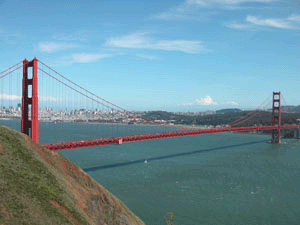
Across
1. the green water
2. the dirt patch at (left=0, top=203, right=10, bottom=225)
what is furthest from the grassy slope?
the green water

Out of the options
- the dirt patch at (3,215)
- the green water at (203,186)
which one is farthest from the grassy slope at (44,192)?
the green water at (203,186)

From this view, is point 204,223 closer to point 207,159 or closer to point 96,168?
point 96,168

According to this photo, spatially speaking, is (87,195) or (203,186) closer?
(87,195)

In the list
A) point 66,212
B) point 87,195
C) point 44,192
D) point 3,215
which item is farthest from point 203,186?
point 3,215

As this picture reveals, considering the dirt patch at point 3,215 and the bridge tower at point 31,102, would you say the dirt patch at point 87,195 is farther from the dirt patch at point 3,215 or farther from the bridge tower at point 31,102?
the bridge tower at point 31,102

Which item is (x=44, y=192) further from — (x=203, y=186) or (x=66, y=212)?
(x=203, y=186)

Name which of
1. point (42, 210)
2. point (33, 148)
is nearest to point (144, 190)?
point (33, 148)

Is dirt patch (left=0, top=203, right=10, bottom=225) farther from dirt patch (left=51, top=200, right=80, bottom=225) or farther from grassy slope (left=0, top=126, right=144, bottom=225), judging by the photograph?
dirt patch (left=51, top=200, right=80, bottom=225)

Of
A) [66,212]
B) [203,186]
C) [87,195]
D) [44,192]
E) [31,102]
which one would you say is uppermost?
[31,102]
